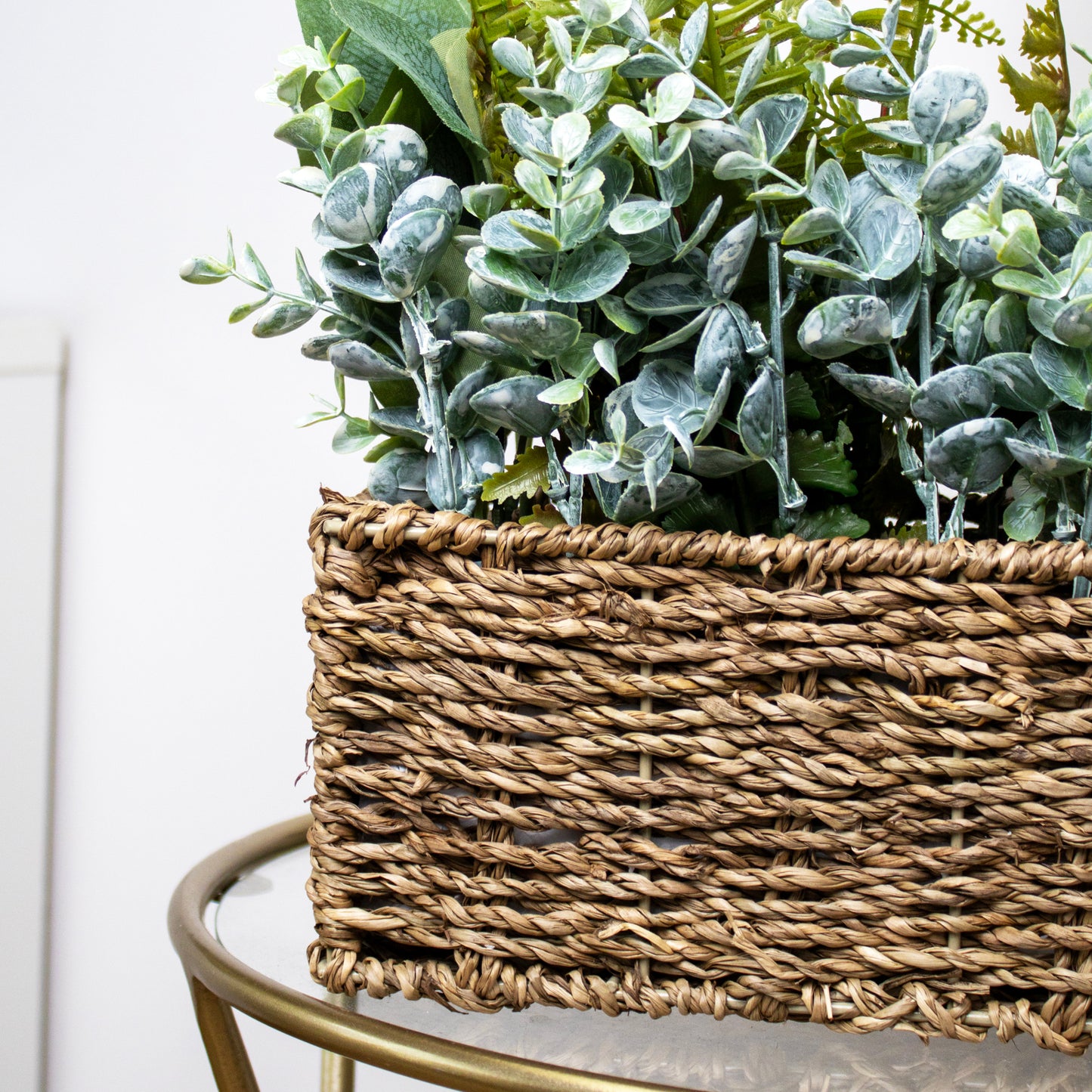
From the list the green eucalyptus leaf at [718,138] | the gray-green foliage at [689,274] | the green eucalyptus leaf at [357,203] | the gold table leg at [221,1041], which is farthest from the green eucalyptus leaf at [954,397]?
the gold table leg at [221,1041]

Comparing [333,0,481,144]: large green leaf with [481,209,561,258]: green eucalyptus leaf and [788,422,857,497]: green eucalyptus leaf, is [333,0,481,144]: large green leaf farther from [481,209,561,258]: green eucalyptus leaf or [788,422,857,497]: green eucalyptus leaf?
[788,422,857,497]: green eucalyptus leaf

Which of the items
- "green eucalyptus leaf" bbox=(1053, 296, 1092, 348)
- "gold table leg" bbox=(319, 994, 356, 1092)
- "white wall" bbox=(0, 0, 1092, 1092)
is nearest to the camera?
"green eucalyptus leaf" bbox=(1053, 296, 1092, 348)

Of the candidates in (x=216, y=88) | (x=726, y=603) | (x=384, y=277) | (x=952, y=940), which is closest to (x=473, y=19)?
(x=384, y=277)

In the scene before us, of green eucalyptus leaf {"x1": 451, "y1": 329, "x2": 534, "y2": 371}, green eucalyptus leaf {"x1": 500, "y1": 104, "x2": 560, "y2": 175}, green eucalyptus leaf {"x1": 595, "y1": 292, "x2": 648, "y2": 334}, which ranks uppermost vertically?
green eucalyptus leaf {"x1": 500, "y1": 104, "x2": 560, "y2": 175}

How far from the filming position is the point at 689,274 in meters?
0.35

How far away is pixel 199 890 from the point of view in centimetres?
53

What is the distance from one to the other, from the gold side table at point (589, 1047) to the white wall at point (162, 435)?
675 mm

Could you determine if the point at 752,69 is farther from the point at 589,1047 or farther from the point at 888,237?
the point at 589,1047

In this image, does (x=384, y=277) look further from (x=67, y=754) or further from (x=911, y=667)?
(x=67, y=754)

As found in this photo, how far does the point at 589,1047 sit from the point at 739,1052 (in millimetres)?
60

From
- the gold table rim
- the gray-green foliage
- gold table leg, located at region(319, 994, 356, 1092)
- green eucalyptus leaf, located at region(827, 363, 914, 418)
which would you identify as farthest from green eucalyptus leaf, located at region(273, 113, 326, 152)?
gold table leg, located at region(319, 994, 356, 1092)

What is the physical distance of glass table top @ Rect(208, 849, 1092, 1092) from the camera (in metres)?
0.35

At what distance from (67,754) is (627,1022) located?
95 centimetres

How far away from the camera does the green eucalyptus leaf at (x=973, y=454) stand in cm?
32
